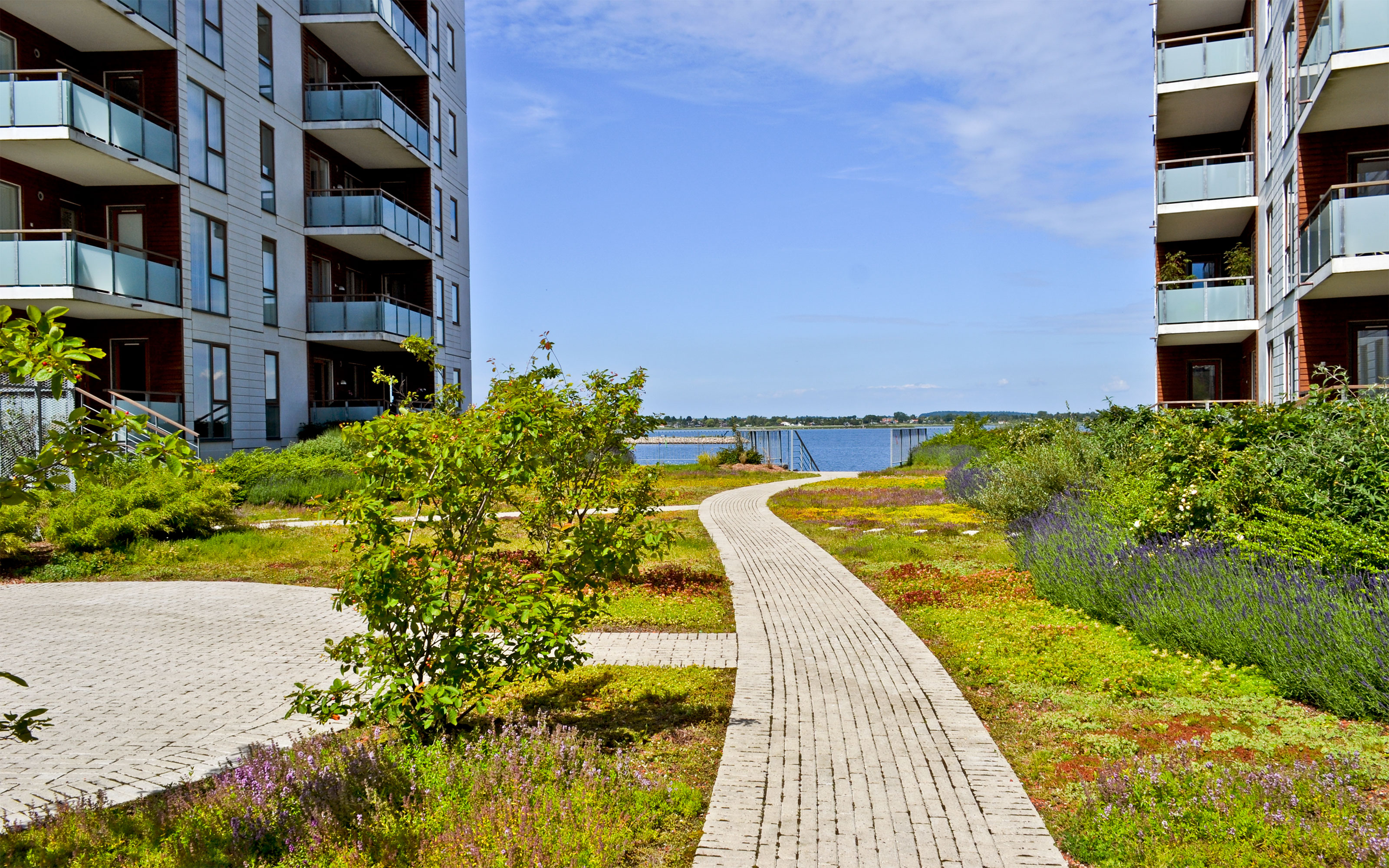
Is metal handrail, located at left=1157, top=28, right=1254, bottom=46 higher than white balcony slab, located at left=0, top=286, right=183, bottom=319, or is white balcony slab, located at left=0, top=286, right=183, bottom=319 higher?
metal handrail, located at left=1157, top=28, right=1254, bottom=46

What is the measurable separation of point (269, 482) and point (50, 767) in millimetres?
16261

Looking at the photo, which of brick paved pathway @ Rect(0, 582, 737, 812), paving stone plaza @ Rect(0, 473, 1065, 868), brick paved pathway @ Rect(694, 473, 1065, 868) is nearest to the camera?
brick paved pathway @ Rect(694, 473, 1065, 868)

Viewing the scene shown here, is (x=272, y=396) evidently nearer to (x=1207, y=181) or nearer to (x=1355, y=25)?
(x=1355, y=25)

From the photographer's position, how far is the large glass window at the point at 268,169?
2467cm

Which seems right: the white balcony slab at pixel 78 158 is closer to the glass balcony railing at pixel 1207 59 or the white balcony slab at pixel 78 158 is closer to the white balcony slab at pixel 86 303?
the white balcony slab at pixel 86 303

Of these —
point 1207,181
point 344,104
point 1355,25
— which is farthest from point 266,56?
point 1207,181

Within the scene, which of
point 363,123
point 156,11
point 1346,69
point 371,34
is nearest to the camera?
point 1346,69

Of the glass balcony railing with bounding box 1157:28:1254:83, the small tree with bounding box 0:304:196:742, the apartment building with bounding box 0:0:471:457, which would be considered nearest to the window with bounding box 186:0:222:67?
the apartment building with bounding box 0:0:471:457

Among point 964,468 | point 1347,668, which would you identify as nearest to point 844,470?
point 964,468

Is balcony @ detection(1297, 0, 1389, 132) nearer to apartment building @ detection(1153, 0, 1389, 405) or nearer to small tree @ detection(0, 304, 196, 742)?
apartment building @ detection(1153, 0, 1389, 405)

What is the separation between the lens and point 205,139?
21844mm

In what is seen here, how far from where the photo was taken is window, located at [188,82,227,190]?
21219 millimetres

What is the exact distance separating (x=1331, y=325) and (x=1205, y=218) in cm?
687

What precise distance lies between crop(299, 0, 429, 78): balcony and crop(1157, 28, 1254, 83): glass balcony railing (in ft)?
72.1
